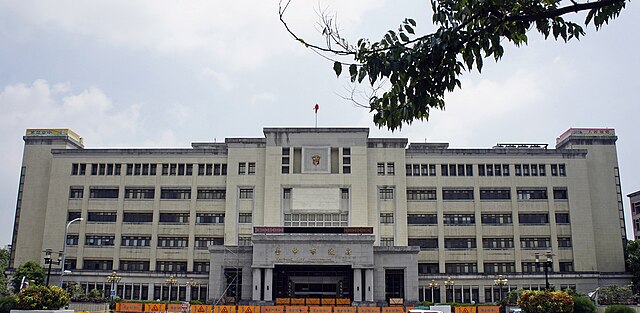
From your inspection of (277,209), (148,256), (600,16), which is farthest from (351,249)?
(600,16)

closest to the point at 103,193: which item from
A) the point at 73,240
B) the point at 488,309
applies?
the point at 73,240

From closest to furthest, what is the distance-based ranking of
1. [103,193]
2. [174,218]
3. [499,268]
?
[499,268]
[174,218]
[103,193]

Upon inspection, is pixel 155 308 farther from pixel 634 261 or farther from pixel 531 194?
pixel 634 261

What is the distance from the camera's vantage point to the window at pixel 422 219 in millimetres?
61000

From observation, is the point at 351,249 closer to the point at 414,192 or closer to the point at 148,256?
the point at 414,192

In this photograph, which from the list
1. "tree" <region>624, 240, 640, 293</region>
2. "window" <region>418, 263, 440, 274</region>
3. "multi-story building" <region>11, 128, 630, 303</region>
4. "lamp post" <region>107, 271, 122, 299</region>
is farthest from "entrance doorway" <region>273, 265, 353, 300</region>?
"tree" <region>624, 240, 640, 293</region>

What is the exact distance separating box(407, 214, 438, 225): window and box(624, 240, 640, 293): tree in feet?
66.4

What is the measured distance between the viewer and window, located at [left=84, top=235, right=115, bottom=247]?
61.9 metres

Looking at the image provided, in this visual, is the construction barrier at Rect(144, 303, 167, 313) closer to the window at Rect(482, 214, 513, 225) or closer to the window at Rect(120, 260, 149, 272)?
the window at Rect(120, 260, 149, 272)

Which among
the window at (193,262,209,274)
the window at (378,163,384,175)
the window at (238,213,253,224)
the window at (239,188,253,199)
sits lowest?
the window at (193,262,209,274)

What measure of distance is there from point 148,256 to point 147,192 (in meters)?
6.91

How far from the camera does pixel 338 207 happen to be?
58.7m

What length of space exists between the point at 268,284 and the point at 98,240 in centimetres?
2171

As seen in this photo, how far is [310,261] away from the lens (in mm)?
52219
